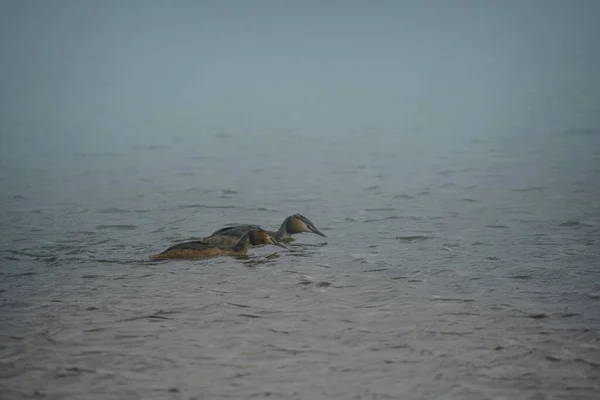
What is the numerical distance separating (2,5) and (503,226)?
29138mm

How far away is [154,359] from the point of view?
680 centimetres

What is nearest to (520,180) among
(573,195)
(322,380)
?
(573,195)

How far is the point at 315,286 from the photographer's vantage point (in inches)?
342

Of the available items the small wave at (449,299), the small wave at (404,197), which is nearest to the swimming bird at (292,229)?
the small wave at (404,197)

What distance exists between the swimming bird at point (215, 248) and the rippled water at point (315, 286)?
0.15 m

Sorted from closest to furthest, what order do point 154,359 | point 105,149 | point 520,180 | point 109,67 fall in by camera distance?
1. point 154,359
2. point 520,180
3. point 105,149
4. point 109,67

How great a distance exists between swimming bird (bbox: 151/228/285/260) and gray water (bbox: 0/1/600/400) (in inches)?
8.6

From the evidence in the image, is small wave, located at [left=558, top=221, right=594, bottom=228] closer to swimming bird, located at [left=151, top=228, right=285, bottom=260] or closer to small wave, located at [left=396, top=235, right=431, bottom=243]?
small wave, located at [left=396, top=235, right=431, bottom=243]

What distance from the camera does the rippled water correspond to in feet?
21.2

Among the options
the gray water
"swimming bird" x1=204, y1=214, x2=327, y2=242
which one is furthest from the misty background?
"swimming bird" x1=204, y1=214, x2=327, y2=242

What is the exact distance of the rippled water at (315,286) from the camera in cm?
646

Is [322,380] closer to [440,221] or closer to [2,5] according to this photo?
[440,221]

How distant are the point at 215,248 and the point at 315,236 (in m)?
1.59

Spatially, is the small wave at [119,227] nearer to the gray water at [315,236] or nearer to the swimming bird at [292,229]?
the gray water at [315,236]
